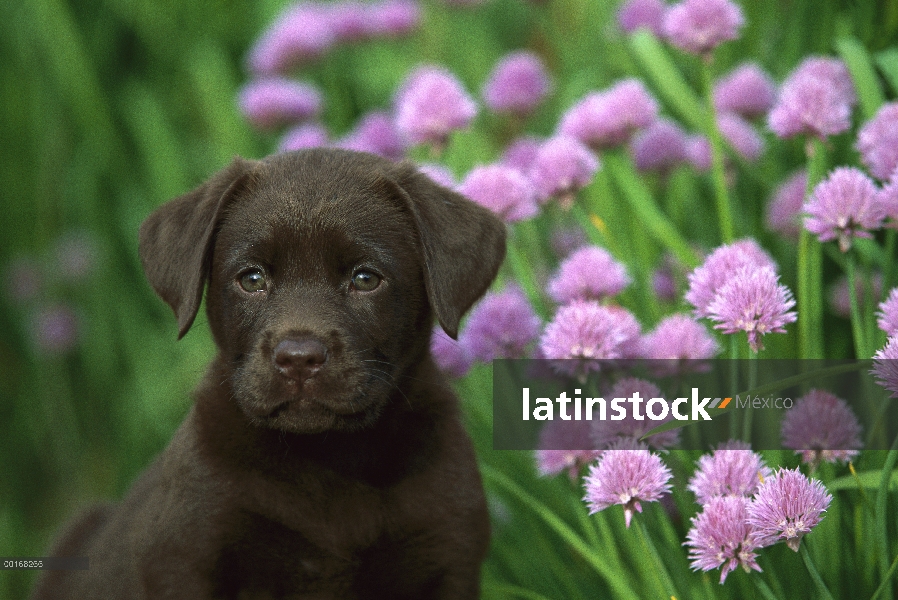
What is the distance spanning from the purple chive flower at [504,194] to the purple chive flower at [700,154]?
871 mm

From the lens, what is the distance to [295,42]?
410cm

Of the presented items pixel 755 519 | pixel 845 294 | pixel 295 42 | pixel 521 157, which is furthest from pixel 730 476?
pixel 295 42

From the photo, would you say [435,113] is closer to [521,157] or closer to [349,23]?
[521,157]

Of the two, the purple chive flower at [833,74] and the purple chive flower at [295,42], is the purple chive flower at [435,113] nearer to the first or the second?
the purple chive flower at [833,74]

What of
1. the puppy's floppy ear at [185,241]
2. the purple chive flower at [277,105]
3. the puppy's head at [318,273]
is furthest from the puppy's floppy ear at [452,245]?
the purple chive flower at [277,105]

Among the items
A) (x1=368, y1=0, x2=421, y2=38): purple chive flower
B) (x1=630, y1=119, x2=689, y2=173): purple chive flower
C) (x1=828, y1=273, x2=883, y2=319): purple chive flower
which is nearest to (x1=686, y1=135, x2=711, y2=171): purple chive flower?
(x1=630, y1=119, x2=689, y2=173): purple chive flower

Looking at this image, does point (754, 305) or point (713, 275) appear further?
point (713, 275)

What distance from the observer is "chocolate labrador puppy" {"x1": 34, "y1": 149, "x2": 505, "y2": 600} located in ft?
6.52

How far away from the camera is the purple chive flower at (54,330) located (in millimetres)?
4469

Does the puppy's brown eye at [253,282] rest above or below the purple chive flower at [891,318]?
above

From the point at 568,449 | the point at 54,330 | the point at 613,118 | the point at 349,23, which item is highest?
the point at 349,23

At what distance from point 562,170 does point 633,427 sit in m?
0.89

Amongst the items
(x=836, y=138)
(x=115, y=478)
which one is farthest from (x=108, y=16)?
(x=836, y=138)

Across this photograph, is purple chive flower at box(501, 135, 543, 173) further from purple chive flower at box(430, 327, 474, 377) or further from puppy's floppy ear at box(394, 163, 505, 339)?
puppy's floppy ear at box(394, 163, 505, 339)
